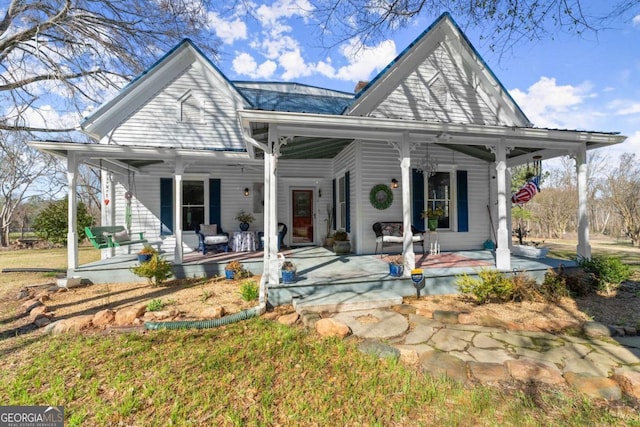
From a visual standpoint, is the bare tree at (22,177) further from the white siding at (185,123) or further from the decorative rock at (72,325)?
the decorative rock at (72,325)

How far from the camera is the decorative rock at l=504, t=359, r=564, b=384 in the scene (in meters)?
2.68

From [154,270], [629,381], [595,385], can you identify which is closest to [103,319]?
[154,270]

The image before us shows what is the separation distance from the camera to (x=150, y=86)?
8578 millimetres

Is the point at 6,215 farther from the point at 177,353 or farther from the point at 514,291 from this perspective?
the point at 514,291

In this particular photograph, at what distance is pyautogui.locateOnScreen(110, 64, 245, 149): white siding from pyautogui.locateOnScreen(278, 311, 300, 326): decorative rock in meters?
6.42

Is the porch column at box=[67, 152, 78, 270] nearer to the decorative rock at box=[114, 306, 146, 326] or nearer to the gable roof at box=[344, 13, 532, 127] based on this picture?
the decorative rock at box=[114, 306, 146, 326]

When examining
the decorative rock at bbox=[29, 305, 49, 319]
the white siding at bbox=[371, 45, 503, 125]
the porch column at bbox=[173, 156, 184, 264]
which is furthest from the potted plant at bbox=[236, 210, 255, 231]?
the decorative rock at bbox=[29, 305, 49, 319]

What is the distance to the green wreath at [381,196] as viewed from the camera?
7664 mm

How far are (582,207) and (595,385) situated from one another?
541 cm

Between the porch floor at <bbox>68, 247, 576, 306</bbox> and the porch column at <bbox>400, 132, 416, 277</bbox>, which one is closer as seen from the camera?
the porch floor at <bbox>68, 247, 576, 306</bbox>

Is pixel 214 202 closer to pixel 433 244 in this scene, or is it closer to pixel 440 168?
pixel 433 244

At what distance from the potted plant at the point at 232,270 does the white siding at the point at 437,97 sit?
533cm

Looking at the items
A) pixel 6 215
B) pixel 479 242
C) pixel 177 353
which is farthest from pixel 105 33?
pixel 6 215

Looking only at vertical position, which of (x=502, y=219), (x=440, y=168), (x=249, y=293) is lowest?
(x=249, y=293)
